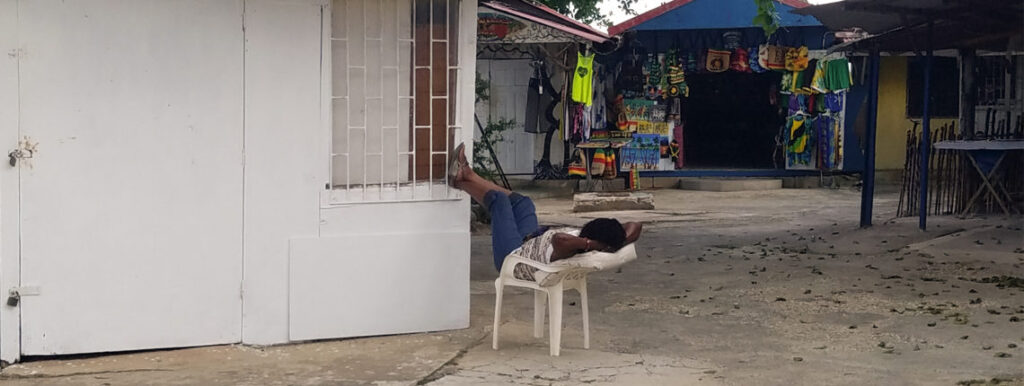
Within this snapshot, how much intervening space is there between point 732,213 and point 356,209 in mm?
8648

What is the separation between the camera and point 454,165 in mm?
6535

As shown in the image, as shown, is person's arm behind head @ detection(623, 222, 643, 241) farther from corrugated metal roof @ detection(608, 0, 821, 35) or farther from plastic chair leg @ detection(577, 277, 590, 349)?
corrugated metal roof @ detection(608, 0, 821, 35)

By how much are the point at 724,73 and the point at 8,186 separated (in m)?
14.4

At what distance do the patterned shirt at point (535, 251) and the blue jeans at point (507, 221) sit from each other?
142 mm

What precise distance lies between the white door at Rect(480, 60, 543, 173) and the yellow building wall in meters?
5.38

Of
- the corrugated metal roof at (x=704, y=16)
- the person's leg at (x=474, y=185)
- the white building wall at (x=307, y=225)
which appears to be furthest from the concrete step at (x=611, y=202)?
the person's leg at (x=474, y=185)

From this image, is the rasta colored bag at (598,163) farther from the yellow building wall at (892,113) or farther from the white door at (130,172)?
the white door at (130,172)

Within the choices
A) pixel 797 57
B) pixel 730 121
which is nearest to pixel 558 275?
pixel 797 57

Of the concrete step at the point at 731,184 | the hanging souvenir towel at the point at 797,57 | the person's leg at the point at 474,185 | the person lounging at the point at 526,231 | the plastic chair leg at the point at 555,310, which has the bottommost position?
the plastic chair leg at the point at 555,310

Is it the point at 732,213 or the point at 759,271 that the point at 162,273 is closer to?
the point at 759,271

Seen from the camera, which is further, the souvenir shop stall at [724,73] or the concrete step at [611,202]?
the souvenir shop stall at [724,73]

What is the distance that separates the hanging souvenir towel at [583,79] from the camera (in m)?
16.0

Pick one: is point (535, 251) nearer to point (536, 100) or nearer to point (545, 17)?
point (545, 17)

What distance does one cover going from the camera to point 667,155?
59.7 feet
